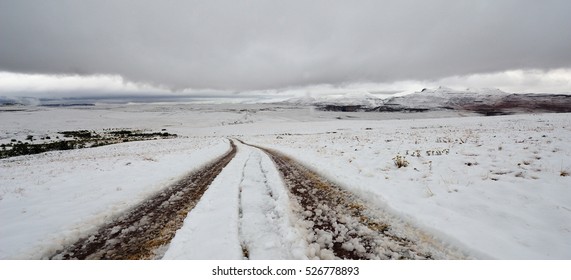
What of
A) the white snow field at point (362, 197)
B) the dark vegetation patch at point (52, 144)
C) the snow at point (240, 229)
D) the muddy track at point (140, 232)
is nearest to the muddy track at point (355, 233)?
the white snow field at point (362, 197)

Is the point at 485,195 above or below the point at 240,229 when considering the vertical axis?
above

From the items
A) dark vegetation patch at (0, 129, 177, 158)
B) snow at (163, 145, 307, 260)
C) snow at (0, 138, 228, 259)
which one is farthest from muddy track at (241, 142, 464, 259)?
dark vegetation patch at (0, 129, 177, 158)

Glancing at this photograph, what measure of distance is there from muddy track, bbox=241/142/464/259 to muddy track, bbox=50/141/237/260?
2.80 meters

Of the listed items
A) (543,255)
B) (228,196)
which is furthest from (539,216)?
(228,196)

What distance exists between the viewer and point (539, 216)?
511 centimetres

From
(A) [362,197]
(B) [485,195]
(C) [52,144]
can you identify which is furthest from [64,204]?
(C) [52,144]

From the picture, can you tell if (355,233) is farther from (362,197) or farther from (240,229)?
(362,197)

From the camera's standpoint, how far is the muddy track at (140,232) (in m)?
4.45

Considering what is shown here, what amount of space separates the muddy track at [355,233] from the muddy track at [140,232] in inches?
110

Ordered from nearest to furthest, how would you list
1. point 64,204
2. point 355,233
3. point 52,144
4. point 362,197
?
1. point 355,233
2. point 362,197
3. point 64,204
4. point 52,144

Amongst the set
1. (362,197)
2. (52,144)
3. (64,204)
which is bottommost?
(52,144)

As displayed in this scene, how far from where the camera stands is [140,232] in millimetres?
5227

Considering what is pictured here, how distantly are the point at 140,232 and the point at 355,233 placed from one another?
14.0 feet
